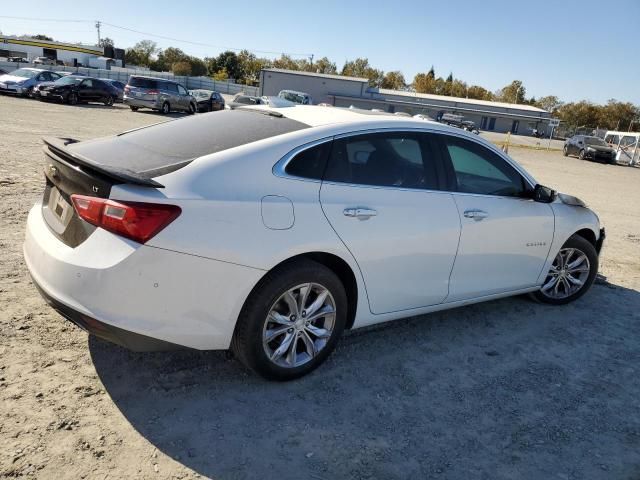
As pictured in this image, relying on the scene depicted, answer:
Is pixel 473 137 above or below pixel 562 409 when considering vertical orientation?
above

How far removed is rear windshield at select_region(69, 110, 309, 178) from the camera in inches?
116

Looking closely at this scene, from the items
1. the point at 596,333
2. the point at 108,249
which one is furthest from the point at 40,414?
the point at 596,333

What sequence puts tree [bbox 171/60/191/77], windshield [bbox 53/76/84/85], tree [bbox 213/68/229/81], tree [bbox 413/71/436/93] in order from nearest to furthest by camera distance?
windshield [bbox 53/76/84/85] → tree [bbox 171/60/191/77] → tree [bbox 213/68/229/81] → tree [bbox 413/71/436/93]

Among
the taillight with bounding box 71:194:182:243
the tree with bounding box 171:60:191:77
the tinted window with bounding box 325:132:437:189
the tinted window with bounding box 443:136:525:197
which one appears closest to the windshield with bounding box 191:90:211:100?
the tinted window with bounding box 443:136:525:197

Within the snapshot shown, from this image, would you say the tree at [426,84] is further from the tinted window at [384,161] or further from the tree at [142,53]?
the tinted window at [384,161]

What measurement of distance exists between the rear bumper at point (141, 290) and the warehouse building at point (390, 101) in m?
62.3

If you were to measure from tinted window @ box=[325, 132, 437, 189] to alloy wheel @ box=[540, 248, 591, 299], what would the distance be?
6.59ft

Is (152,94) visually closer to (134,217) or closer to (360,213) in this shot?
(360,213)

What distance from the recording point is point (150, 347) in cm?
275

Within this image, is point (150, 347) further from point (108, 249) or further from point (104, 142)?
point (104, 142)

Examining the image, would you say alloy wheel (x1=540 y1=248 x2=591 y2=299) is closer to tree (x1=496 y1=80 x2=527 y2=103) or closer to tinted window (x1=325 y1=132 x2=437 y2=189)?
tinted window (x1=325 y1=132 x2=437 y2=189)

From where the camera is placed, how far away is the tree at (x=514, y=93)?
392 feet

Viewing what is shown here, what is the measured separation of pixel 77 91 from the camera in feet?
87.4

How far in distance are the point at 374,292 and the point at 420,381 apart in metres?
0.67
